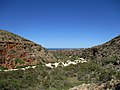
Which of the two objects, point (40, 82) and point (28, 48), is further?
point (28, 48)

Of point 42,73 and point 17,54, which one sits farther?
point 17,54

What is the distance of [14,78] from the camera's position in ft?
86.5

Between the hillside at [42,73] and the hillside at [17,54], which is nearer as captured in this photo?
the hillside at [42,73]

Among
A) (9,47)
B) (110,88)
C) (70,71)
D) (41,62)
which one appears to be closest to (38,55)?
(41,62)

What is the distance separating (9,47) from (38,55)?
6.57m

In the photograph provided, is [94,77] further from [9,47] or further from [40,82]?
[9,47]

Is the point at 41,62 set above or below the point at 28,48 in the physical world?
below

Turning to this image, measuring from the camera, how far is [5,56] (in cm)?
3650

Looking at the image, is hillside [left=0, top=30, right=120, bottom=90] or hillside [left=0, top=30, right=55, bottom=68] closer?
hillside [left=0, top=30, right=120, bottom=90]

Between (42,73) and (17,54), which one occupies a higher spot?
(17,54)

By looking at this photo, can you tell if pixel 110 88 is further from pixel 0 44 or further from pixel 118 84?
pixel 0 44

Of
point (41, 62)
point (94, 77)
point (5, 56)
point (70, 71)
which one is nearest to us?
point (94, 77)

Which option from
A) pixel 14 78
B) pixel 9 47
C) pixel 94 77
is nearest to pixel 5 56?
pixel 9 47

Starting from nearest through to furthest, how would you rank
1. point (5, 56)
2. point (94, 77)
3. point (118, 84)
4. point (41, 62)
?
point (118, 84), point (94, 77), point (5, 56), point (41, 62)
